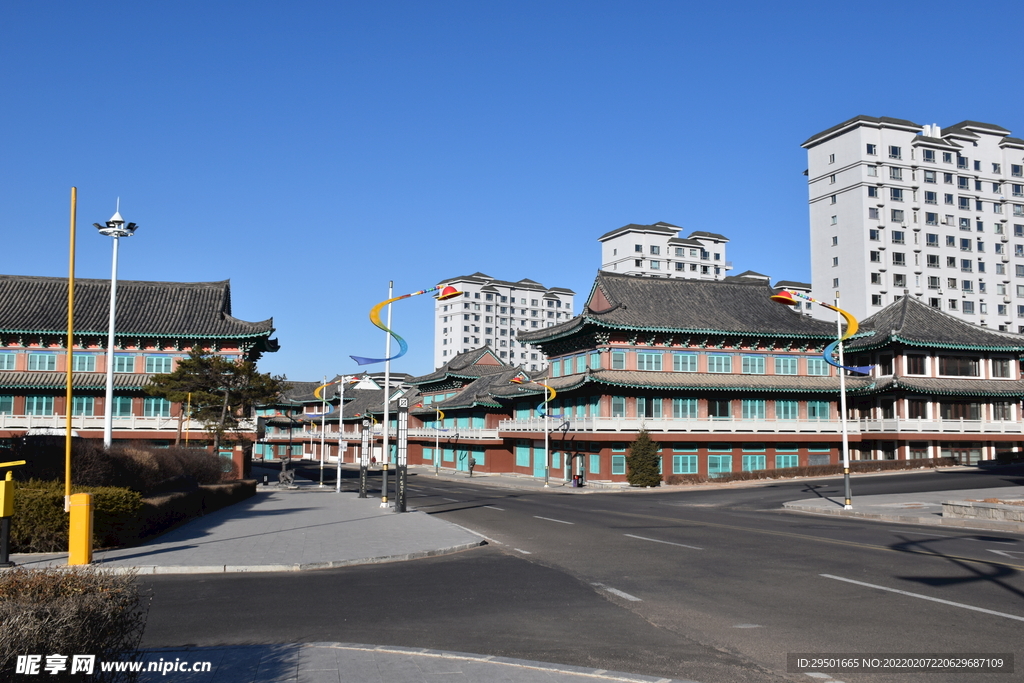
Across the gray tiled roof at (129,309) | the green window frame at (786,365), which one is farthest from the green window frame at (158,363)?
the green window frame at (786,365)

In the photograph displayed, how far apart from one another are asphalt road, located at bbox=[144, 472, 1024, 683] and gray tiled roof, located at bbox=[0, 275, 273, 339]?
47.7 metres

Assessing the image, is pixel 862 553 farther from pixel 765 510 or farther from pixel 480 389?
pixel 480 389

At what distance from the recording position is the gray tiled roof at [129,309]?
61.2m

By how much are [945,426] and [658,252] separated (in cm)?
8467

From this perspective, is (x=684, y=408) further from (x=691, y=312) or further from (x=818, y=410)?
(x=818, y=410)

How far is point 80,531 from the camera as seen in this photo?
1536 centimetres

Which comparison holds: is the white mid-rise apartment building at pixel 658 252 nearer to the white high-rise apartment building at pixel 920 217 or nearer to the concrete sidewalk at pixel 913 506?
the white high-rise apartment building at pixel 920 217

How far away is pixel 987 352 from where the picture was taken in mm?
63250

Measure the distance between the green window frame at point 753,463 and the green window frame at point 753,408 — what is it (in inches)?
121

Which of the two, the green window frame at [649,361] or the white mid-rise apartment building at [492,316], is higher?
the white mid-rise apartment building at [492,316]

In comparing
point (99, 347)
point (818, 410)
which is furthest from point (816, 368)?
point (99, 347)

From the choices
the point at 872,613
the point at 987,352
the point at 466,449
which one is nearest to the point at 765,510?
the point at 872,613

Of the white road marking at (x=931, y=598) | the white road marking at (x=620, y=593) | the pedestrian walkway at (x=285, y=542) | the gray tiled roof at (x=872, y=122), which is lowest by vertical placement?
the pedestrian walkway at (x=285, y=542)

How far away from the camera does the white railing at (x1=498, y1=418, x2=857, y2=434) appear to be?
5525 cm
